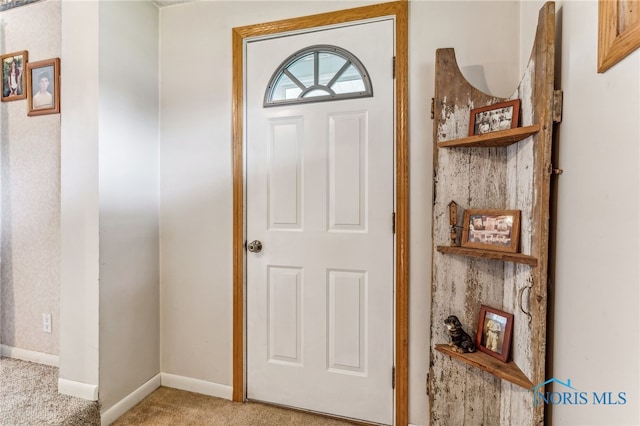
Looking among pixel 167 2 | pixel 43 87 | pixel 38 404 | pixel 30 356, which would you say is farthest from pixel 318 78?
pixel 30 356

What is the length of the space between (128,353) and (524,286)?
2.04 metres

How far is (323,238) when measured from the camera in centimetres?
182

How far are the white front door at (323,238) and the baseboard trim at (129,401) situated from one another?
0.61 meters

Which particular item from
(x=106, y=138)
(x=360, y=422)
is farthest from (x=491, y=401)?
(x=106, y=138)

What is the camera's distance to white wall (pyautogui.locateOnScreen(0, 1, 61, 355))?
2.11 meters

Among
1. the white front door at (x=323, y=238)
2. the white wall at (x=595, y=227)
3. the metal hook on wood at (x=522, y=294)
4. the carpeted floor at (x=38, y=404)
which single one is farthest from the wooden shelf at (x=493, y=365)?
the carpeted floor at (x=38, y=404)

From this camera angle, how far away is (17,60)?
2.15 metres

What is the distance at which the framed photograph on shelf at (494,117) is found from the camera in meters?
1.31

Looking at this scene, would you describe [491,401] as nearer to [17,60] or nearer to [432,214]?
[432,214]

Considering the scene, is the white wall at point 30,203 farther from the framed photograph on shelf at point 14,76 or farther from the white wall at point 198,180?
the white wall at point 198,180

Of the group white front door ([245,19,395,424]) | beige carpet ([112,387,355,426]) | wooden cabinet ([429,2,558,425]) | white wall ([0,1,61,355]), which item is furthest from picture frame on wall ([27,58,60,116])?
wooden cabinet ([429,2,558,425])

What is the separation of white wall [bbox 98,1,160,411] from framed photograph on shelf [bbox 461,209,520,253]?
5.81 feet

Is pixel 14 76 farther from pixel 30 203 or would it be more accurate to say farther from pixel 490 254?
pixel 490 254

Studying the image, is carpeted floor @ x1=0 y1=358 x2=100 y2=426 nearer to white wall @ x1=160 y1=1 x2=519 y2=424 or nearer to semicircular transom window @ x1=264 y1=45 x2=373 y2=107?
white wall @ x1=160 y1=1 x2=519 y2=424
